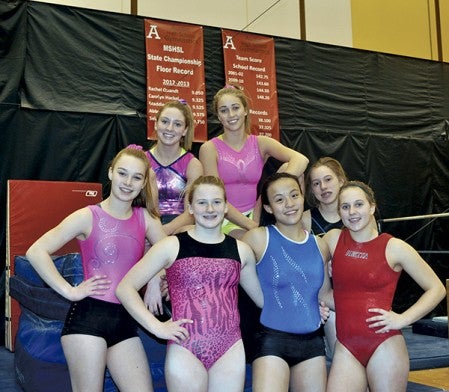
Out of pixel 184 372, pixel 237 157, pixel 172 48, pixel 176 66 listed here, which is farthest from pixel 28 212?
pixel 184 372

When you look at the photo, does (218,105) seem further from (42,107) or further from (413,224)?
(413,224)

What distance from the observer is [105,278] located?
243 centimetres

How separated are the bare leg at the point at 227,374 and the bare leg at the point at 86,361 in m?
0.49

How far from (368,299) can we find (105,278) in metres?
1.26

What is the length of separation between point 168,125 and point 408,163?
579cm

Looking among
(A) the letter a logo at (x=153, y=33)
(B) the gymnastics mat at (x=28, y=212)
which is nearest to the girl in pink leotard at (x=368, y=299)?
(B) the gymnastics mat at (x=28, y=212)

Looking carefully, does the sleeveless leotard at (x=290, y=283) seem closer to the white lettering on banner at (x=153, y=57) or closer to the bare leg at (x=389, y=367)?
the bare leg at (x=389, y=367)

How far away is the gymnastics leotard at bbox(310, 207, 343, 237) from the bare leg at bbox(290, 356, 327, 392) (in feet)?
2.92

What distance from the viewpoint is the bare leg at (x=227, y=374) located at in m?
2.27

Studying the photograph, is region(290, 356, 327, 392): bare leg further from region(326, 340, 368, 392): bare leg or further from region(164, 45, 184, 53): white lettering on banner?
region(164, 45, 184, 53): white lettering on banner

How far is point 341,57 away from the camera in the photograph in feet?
25.7

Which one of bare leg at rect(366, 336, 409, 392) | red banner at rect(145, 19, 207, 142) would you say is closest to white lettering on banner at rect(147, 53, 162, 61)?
red banner at rect(145, 19, 207, 142)

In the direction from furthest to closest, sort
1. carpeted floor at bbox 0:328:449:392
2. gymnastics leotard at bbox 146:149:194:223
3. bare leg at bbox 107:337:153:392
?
carpeted floor at bbox 0:328:449:392 → gymnastics leotard at bbox 146:149:194:223 → bare leg at bbox 107:337:153:392

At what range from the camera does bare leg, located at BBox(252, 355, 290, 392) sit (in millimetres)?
2311
